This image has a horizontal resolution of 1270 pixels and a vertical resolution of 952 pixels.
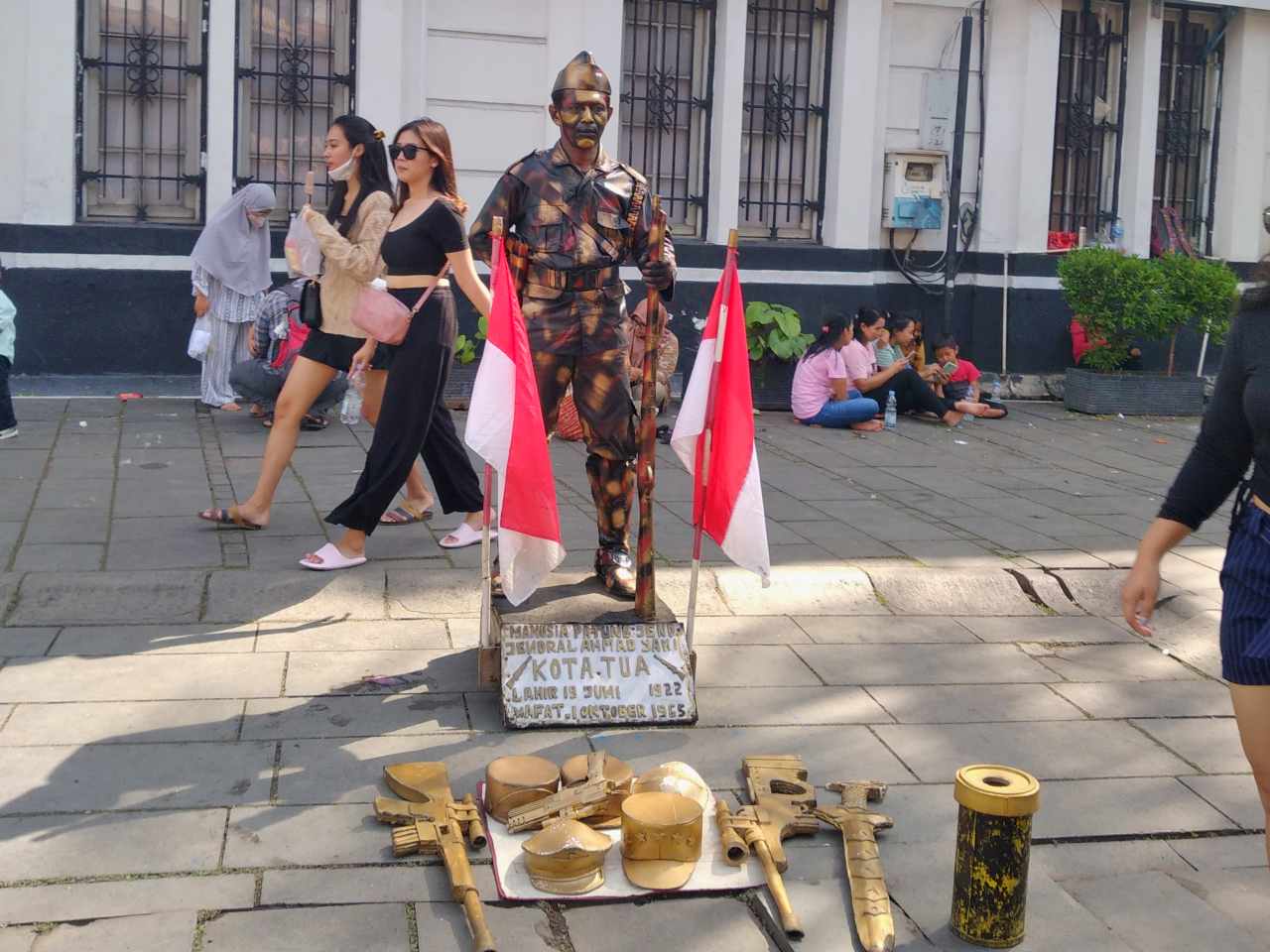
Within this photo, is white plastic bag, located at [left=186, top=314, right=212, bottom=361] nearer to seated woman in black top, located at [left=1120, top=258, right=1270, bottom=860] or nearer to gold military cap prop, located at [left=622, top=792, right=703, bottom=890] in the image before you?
gold military cap prop, located at [left=622, top=792, right=703, bottom=890]

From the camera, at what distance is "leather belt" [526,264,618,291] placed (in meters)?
5.55

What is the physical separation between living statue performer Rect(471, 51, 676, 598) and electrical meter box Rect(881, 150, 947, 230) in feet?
26.4

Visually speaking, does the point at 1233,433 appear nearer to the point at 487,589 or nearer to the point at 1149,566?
the point at 1149,566

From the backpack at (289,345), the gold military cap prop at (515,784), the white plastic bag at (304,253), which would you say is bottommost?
the gold military cap prop at (515,784)

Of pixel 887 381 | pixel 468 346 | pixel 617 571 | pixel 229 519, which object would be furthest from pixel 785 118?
pixel 617 571

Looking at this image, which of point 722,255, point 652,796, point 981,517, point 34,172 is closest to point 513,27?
point 722,255

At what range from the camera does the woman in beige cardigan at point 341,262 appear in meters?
6.69

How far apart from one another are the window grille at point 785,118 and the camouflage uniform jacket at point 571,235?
25.2ft

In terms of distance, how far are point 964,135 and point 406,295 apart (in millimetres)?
8191

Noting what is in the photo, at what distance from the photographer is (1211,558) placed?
301 inches

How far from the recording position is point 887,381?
11883mm

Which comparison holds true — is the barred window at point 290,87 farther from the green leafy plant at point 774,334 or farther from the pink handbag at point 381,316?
the pink handbag at point 381,316

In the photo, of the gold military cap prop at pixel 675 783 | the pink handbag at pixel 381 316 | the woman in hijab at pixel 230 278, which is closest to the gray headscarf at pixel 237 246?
the woman in hijab at pixel 230 278

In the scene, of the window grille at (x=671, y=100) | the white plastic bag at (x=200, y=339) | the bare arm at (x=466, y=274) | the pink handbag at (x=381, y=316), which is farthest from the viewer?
the window grille at (x=671, y=100)
